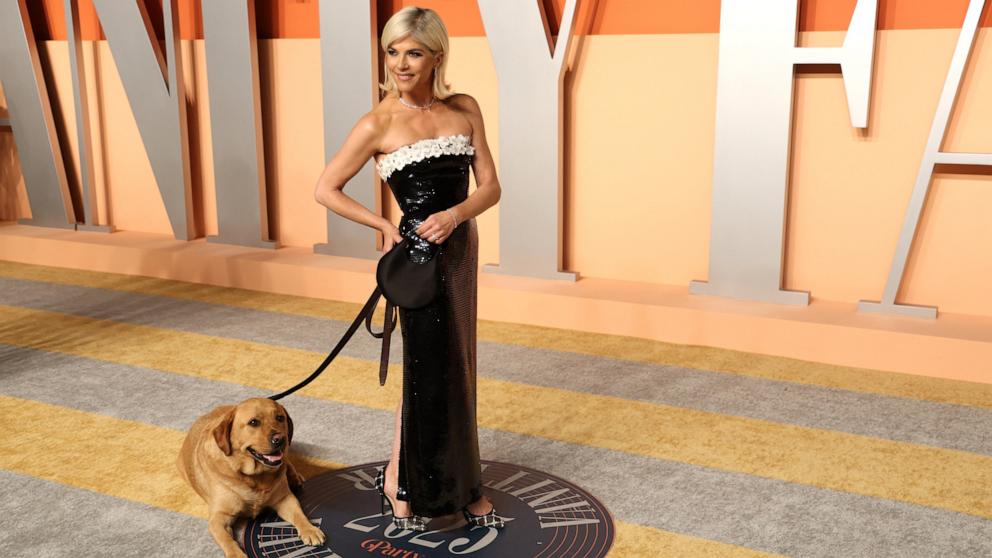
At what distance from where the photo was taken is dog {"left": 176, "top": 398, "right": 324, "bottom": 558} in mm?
3633

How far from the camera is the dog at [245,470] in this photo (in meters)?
3.63

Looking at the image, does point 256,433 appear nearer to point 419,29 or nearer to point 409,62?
point 409,62

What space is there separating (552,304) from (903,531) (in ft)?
9.99

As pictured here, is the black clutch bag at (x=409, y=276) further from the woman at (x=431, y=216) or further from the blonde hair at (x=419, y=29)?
the blonde hair at (x=419, y=29)

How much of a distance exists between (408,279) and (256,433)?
0.77m

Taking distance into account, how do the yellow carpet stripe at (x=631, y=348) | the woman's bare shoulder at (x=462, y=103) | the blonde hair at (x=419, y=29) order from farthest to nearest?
1. the yellow carpet stripe at (x=631, y=348)
2. the woman's bare shoulder at (x=462, y=103)
3. the blonde hair at (x=419, y=29)

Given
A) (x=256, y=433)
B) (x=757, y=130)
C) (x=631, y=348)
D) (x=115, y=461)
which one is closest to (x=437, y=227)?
(x=256, y=433)

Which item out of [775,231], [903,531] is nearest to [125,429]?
[903,531]

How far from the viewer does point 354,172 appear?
352cm

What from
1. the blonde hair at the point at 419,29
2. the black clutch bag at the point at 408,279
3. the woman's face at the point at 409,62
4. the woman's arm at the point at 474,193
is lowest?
the black clutch bag at the point at 408,279

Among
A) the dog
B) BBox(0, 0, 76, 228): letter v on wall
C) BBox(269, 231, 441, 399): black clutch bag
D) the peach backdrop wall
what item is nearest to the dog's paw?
the dog

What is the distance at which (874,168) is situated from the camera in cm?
605

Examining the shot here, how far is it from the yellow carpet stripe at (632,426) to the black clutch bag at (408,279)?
149cm

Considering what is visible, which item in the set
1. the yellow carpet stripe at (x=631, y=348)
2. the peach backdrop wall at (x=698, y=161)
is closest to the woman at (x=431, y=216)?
the yellow carpet stripe at (x=631, y=348)
